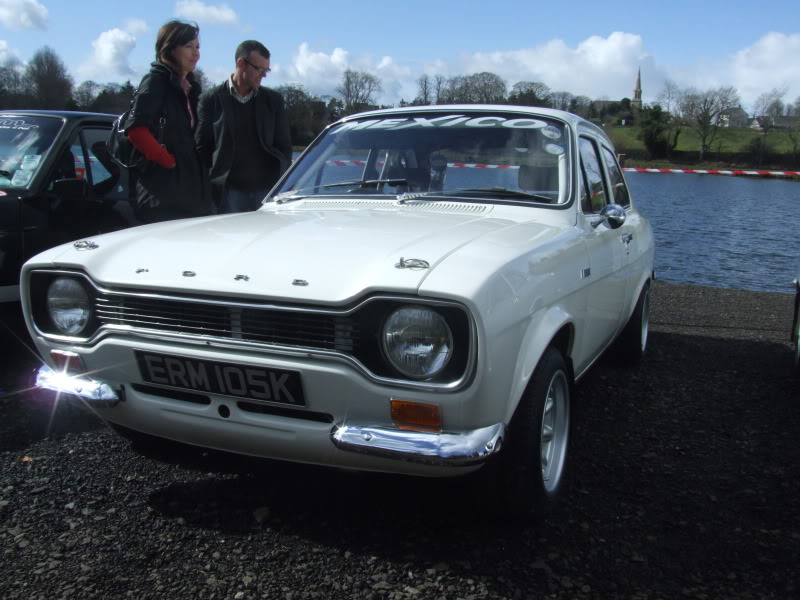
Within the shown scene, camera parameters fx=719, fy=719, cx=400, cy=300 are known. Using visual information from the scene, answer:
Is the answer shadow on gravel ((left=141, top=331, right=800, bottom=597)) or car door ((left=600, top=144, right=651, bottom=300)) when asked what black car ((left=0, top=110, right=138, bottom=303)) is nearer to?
shadow on gravel ((left=141, top=331, right=800, bottom=597))

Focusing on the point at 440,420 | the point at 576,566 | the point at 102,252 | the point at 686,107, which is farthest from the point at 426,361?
the point at 686,107

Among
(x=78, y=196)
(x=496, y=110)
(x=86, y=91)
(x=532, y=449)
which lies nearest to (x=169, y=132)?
(x=78, y=196)

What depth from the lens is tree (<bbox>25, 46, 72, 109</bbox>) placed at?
6606 cm

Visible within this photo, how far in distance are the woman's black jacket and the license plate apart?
7.50 feet

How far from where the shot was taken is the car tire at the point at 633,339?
4977 mm

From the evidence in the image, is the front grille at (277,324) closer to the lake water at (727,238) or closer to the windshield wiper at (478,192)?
the windshield wiper at (478,192)

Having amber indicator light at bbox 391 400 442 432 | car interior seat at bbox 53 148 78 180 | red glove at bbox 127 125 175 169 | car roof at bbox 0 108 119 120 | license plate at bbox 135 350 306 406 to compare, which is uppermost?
car roof at bbox 0 108 119 120

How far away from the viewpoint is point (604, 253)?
3656mm

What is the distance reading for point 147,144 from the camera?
4.31 m

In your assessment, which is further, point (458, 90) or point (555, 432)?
point (458, 90)

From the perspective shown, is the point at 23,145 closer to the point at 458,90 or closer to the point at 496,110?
the point at 496,110

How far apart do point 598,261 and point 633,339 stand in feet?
5.72

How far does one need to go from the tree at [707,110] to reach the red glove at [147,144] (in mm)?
73813

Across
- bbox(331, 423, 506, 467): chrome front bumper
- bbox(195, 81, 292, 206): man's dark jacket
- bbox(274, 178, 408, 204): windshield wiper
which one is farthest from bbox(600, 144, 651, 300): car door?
bbox(331, 423, 506, 467): chrome front bumper
